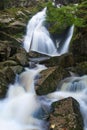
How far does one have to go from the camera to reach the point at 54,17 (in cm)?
1304

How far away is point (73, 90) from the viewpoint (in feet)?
33.1

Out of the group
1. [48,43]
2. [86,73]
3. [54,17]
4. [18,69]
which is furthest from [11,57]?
[48,43]

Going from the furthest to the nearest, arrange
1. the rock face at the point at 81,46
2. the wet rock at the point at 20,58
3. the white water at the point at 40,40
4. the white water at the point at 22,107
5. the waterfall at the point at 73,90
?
the white water at the point at 40,40, the rock face at the point at 81,46, the wet rock at the point at 20,58, the waterfall at the point at 73,90, the white water at the point at 22,107

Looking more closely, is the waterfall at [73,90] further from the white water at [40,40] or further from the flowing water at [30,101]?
the white water at [40,40]

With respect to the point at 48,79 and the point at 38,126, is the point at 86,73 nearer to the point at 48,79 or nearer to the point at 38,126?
the point at 48,79

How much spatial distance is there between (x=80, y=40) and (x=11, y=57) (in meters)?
3.10

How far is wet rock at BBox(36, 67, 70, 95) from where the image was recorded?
9.62 m

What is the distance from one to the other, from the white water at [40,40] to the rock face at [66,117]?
761cm

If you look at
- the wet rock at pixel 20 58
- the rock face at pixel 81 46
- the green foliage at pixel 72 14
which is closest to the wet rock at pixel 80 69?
the rock face at pixel 81 46

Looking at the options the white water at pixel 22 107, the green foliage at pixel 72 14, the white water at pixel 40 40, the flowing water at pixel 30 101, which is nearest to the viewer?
the white water at pixel 22 107

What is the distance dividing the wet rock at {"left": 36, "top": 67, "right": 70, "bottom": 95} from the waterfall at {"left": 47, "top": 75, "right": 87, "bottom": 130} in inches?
6.9

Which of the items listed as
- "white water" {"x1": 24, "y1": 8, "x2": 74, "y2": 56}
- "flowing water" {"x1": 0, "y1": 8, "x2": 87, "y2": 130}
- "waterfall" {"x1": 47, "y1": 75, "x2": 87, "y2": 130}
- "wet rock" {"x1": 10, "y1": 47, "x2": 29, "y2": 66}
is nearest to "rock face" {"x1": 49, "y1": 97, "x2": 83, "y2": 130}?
"flowing water" {"x1": 0, "y1": 8, "x2": 87, "y2": 130}

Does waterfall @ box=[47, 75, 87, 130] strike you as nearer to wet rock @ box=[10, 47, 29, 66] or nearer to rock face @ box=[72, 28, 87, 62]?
rock face @ box=[72, 28, 87, 62]

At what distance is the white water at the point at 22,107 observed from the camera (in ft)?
27.0
